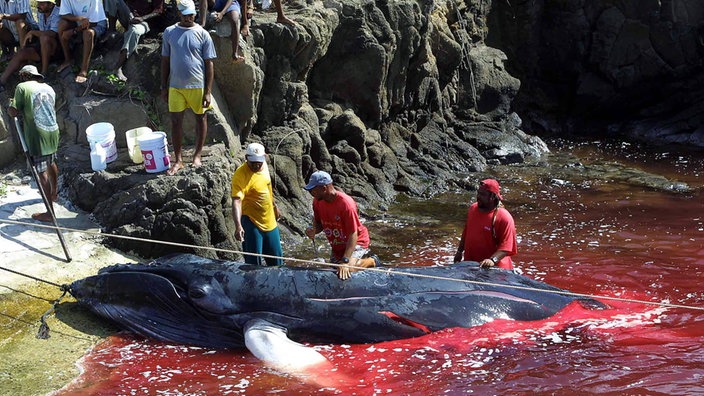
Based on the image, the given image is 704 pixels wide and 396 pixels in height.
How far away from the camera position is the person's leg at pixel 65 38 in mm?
13461

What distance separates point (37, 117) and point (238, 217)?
3108 millimetres

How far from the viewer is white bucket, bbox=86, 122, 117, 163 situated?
12375 mm

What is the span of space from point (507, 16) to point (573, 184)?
853 centimetres

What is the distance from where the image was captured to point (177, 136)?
40.1ft

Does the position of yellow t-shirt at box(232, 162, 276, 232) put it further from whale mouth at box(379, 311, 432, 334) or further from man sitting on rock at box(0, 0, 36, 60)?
man sitting on rock at box(0, 0, 36, 60)

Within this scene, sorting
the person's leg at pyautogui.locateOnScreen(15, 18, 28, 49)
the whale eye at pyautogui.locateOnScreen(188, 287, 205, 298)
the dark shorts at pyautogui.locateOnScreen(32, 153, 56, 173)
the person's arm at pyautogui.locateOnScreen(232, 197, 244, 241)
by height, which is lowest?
the whale eye at pyautogui.locateOnScreen(188, 287, 205, 298)

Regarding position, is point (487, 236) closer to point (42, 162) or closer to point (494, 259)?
point (494, 259)

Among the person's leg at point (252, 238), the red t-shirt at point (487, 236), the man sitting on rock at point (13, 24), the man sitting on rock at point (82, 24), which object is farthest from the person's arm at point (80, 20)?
the red t-shirt at point (487, 236)

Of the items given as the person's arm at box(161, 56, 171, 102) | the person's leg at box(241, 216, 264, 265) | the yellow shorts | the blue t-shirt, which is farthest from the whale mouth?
the person's arm at box(161, 56, 171, 102)

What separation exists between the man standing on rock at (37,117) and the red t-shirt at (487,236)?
541 cm

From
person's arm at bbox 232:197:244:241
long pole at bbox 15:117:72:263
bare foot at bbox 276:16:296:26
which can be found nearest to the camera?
person's arm at bbox 232:197:244:241

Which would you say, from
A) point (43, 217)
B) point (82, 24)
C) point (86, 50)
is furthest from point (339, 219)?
point (82, 24)

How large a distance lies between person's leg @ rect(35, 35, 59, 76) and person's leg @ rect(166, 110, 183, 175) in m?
2.82

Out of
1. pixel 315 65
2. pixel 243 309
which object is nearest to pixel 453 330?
pixel 243 309
